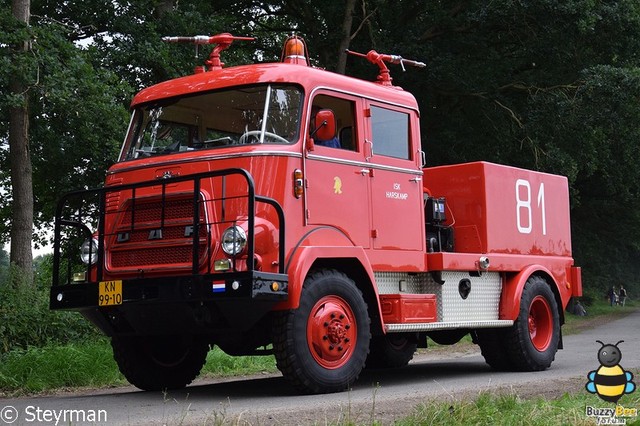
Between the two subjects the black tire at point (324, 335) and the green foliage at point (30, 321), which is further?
the green foliage at point (30, 321)

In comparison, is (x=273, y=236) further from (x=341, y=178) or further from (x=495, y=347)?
(x=495, y=347)

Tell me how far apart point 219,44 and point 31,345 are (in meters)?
4.99

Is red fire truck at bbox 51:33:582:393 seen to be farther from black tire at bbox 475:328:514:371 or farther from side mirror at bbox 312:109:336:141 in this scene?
black tire at bbox 475:328:514:371

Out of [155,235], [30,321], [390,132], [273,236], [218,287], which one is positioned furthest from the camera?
[30,321]

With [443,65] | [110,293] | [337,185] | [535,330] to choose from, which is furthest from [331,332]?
[443,65]

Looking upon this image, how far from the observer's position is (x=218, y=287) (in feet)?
28.5

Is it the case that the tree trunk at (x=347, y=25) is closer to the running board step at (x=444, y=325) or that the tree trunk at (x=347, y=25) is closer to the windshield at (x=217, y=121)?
the running board step at (x=444, y=325)

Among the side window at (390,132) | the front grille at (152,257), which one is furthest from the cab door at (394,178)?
the front grille at (152,257)

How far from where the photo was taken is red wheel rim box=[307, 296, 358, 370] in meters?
9.25

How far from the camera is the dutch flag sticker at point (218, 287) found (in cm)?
865

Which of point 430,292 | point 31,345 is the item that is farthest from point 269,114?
point 31,345

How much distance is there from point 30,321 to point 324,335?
5865mm

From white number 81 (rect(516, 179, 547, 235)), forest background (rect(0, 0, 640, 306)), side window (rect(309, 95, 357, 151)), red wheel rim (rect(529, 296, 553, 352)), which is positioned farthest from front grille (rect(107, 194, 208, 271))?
forest background (rect(0, 0, 640, 306))

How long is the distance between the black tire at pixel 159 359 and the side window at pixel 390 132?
2.85 metres
